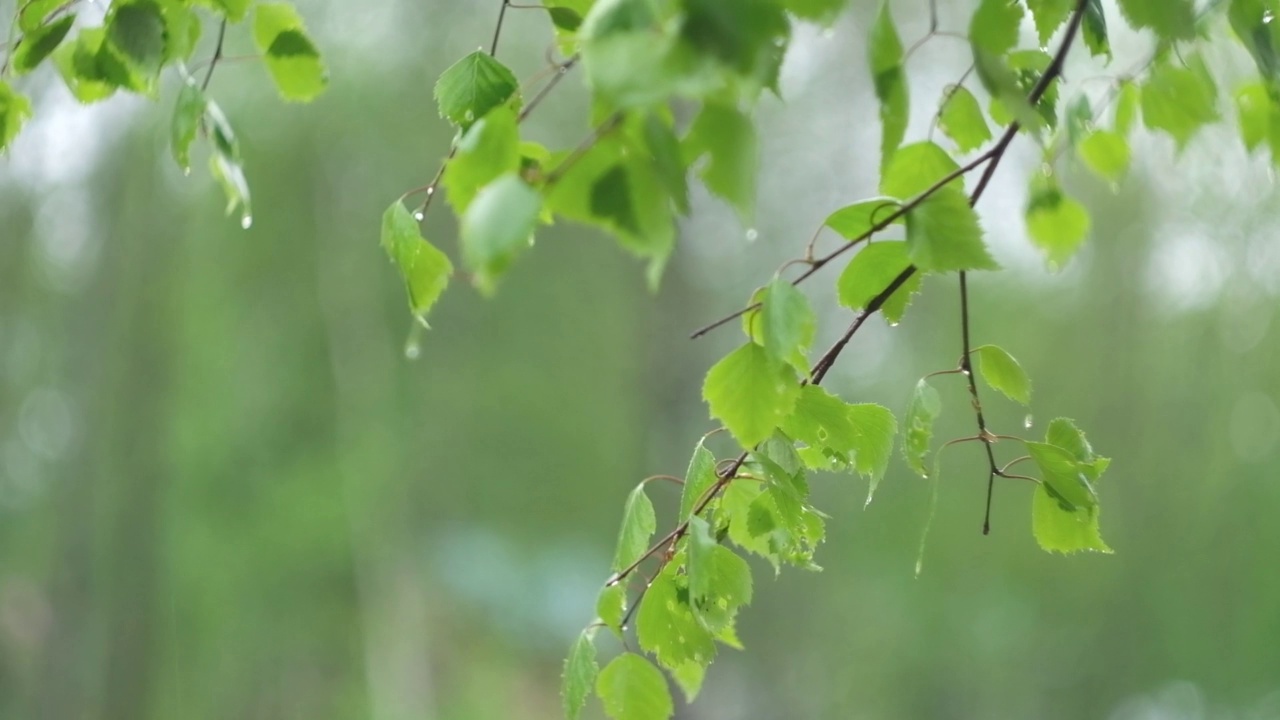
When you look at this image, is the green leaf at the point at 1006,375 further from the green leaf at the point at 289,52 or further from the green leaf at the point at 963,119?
the green leaf at the point at 289,52

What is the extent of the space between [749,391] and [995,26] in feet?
0.48

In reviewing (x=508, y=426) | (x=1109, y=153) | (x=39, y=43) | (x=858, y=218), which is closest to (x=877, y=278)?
(x=858, y=218)

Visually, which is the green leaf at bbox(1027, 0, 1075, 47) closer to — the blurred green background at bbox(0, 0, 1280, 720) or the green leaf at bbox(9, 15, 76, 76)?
the green leaf at bbox(9, 15, 76, 76)

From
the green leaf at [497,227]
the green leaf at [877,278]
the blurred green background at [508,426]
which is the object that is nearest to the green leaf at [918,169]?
the green leaf at [877,278]

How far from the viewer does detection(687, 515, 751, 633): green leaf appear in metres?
0.38

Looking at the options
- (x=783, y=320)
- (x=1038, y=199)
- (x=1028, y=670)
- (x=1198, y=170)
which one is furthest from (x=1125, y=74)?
(x=1028, y=670)

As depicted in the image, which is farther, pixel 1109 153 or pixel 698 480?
pixel 1109 153

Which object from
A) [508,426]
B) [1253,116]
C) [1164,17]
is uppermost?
[508,426]

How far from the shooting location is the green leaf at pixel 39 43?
1.59 ft

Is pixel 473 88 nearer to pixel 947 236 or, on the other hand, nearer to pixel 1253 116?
pixel 947 236

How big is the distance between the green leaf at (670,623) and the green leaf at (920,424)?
0.35 feet

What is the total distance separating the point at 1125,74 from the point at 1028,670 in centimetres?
184

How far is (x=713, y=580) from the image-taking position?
1.32 ft

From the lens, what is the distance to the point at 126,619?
2.49m
